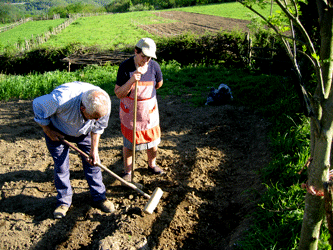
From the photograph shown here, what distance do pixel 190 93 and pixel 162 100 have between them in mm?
859

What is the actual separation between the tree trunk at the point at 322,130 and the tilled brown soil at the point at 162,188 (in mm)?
951

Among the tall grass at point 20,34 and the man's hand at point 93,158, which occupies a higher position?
the tall grass at point 20,34

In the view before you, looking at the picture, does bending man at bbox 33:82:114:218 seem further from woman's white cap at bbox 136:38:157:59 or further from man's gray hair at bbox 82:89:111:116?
woman's white cap at bbox 136:38:157:59

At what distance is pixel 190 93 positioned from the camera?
722cm

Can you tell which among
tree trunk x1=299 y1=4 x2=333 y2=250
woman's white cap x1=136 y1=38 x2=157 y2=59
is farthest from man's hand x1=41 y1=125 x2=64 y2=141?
tree trunk x1=299 y1=4 x2=333 y2=250

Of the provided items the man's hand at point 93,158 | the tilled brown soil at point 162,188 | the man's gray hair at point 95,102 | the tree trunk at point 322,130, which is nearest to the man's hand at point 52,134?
the man's hand at point 93,158

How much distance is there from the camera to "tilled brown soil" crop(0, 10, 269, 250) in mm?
2852

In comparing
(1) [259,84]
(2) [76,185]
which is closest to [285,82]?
(1) [259,84]

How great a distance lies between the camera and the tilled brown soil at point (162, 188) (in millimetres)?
2852

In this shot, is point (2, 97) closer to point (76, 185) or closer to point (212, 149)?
point (76, 185)

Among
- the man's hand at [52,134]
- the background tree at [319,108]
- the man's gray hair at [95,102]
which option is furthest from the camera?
the man's hand at [52,134]

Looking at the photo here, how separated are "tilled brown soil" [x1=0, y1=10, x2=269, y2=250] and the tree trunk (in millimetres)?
951

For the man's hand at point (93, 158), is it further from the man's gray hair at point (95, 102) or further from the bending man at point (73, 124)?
the man's gray hair at point (95, 102)

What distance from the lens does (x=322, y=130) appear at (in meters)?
1.77
